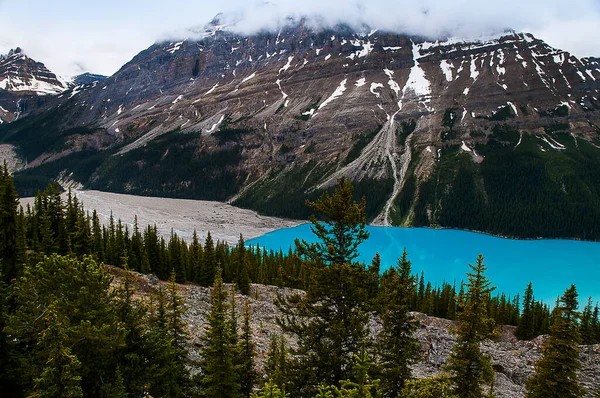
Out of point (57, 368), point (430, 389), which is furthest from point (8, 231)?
point (430, 389)

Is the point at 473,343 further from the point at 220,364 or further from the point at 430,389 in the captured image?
the point at 220,364

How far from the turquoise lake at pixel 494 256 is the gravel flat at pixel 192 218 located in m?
10.1

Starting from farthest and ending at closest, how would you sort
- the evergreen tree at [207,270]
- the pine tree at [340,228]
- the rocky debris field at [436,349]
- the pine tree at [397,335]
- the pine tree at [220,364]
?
the evergreen tree at [207,270], the rocky debris field at [436,349], the pine tree at [397,335], the pine tree at [220,364], the pine tree at [340,228]

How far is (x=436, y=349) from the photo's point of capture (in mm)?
35906

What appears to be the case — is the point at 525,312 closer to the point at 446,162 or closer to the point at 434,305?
the point at 434,305

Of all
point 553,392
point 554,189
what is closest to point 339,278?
point 553,392

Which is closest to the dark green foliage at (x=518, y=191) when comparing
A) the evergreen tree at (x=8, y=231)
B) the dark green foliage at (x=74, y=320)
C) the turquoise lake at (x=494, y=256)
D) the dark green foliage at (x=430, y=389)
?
the turquoise lake at (x=494, y=256)

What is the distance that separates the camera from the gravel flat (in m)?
131

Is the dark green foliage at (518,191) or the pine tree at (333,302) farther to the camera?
the dark green foliage at (518,191)

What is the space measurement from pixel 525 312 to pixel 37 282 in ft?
194

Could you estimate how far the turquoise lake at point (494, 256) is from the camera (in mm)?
88812

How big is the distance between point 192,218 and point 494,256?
107210 mm

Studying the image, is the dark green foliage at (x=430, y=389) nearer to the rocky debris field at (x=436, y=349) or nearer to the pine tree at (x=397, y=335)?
the pine tree at (x=397, y=335)

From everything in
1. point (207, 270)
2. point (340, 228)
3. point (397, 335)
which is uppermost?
point (340, 228)
